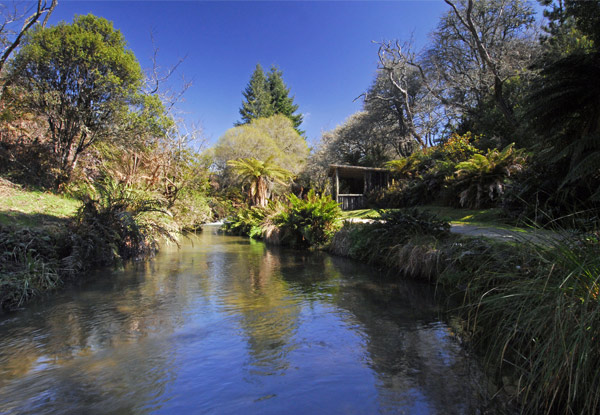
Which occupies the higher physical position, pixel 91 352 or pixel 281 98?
pixel 281 98

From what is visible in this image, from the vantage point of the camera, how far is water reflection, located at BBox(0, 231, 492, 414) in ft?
9.45

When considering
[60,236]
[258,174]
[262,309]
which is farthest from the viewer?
[258,174]

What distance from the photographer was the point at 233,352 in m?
3.80

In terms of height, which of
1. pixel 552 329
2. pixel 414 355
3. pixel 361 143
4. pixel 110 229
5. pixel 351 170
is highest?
pixel 361 143

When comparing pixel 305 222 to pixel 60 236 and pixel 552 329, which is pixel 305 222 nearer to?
pixel 60 236

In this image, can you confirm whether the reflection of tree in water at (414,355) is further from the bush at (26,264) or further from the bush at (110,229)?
the bush at (110,229)

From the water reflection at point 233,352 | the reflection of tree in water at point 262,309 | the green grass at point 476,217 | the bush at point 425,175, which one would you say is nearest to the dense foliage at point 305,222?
the green grass at point 476,217

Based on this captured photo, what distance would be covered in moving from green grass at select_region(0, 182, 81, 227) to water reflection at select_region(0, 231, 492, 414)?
2.42 meters

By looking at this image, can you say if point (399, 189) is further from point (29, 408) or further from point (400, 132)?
point (29, 408)

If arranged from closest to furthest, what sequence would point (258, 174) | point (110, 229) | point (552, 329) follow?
point (552, 329) → point (110, 229) → point (258, 174)

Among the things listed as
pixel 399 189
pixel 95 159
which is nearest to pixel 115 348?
pixel 95 159

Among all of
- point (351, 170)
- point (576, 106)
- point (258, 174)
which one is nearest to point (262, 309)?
point (576, 106)

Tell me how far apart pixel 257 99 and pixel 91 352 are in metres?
42.5

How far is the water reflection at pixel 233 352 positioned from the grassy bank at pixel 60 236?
553mm
